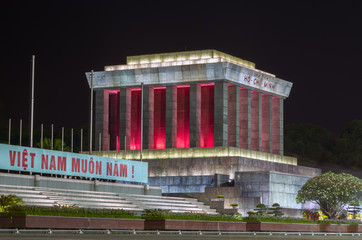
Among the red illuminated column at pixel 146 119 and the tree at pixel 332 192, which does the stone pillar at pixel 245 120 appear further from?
the tree at pixel 332 192

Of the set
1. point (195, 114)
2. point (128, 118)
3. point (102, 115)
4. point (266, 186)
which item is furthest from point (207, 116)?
point (266, 186)

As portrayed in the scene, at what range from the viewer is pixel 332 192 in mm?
68812

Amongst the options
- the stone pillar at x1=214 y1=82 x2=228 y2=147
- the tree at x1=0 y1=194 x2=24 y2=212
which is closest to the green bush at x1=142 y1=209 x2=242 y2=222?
the tree at x1=0 y1=194 x2=24 y2=212

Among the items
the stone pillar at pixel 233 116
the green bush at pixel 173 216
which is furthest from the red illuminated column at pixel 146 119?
the green bush at pixel 173 216

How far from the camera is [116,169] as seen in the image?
63469 millimetres

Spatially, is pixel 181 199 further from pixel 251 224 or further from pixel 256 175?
pixel 251 224

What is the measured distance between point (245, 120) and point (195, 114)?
19.5ft

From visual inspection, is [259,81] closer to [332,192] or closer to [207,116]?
[207,116]

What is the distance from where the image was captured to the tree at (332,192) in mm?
68562

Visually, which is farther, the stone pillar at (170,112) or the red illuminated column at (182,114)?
the red illuminated column at (182,114)

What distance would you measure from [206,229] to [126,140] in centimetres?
3539

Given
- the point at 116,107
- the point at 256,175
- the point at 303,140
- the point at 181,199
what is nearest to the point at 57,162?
the point at 181,199

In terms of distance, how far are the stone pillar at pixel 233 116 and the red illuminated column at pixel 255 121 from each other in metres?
4.47

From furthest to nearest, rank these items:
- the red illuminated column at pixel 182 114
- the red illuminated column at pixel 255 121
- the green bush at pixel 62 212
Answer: the red illuminated column at pixel 255 121 → the red illuminated column at pixel 182 114 → the green bush at pixel 62 212
